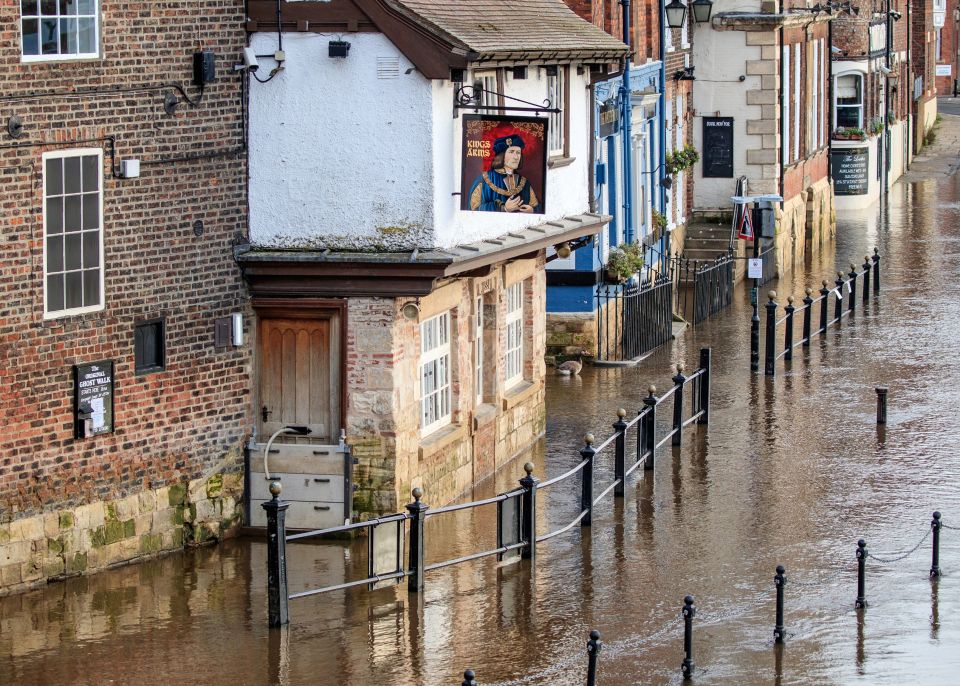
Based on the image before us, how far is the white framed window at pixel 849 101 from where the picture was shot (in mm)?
59531

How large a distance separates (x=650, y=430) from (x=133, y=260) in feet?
24.4

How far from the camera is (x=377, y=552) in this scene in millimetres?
17516

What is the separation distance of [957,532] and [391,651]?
711 cm

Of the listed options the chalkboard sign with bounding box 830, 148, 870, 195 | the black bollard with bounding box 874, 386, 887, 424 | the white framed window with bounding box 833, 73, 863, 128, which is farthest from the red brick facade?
the white framed window with bounding box 833, 73, 863, 128

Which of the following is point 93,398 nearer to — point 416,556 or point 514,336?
point 416,556

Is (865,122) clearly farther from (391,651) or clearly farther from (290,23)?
(391,651)

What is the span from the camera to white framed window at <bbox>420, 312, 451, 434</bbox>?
824 inches

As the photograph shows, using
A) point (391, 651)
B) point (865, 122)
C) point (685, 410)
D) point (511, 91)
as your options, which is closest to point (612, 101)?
point (685, 410)

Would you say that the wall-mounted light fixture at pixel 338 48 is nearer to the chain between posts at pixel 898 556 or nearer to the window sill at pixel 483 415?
the window sill at pixel 483 415

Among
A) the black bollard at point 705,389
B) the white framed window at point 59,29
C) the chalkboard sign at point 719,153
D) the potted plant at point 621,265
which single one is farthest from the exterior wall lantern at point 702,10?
the white framed window at point 59,29

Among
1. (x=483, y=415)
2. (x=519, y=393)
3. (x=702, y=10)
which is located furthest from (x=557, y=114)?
(x=702, y=10)

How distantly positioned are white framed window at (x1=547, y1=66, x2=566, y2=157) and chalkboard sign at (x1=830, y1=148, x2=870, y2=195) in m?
35.2

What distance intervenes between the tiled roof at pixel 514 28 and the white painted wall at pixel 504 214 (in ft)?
1.62

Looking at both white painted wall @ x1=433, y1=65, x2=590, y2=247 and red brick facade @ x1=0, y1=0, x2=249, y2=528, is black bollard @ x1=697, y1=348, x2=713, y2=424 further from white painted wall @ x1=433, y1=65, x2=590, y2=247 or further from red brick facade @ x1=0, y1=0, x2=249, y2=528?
red brick facade @ x1=0, y1=0, x2=249, y2=528
